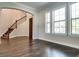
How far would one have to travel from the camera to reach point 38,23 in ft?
13.6

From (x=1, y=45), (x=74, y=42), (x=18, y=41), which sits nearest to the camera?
(x=74, y=42)

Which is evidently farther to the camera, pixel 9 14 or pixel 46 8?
pixel 9 14

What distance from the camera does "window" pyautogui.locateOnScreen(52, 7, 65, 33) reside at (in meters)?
3.77

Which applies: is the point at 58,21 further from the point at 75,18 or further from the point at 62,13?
the point at 75,18

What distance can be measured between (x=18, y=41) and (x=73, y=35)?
1.86m

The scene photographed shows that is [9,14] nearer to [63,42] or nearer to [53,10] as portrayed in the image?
[53,10]

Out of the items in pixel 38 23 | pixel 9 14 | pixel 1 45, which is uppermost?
pixel 9 14

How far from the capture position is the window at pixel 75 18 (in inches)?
151

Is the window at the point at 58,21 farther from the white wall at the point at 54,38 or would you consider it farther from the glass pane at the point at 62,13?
the white wall at the point at 54,38

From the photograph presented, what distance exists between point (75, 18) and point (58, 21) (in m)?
0.57

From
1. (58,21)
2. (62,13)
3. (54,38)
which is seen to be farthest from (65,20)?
(54,38)

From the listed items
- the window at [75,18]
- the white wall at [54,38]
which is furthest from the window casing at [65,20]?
the white wall at [54,38]

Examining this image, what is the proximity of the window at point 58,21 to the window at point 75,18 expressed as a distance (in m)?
0.34

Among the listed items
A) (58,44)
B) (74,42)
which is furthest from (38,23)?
(74,42)
